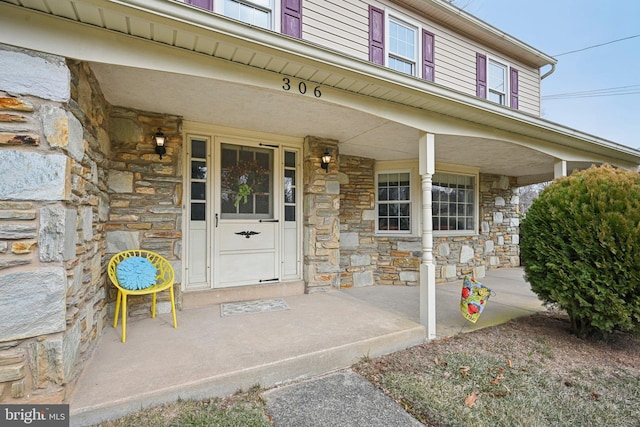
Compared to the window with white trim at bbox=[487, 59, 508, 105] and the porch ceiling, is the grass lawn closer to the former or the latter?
the porch ceiling

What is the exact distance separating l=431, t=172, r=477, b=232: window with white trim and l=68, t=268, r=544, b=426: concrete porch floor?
2.14 m

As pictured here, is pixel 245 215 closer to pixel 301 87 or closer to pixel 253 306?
pixel 253 306

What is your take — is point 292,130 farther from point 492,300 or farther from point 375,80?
point 492,300

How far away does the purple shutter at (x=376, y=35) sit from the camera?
4.53 m

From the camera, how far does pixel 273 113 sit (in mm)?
3121

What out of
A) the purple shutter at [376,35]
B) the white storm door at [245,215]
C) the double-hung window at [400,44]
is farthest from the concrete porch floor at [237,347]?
the double-hung window at [400,44]

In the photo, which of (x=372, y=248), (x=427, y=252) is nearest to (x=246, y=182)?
(x=427, y=252)

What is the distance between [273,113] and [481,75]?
4860 mm

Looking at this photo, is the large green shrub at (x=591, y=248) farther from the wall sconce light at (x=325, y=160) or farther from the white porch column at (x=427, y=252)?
the wall sconce light at (x=325, y=160)

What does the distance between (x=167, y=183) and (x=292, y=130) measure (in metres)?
1.61

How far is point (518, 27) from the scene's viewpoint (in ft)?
59.3

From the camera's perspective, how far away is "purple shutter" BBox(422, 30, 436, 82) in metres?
5.04

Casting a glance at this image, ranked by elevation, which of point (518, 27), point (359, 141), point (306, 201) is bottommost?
point (306, 201)

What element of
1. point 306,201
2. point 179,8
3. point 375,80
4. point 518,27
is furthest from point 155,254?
point 518,27
